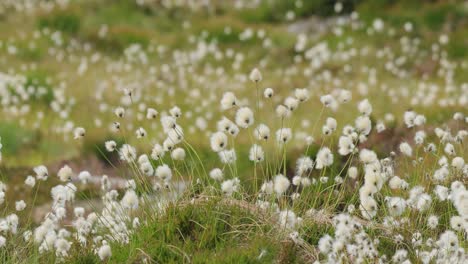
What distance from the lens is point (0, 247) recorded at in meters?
5.78

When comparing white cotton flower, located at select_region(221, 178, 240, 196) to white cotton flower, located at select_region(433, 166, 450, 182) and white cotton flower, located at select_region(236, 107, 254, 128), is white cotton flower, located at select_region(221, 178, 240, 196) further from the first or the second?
white cotton flower, located at select_region(433, 166, 450, 182)

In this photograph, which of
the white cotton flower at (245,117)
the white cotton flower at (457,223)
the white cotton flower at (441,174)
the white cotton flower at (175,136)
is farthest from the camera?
the white cotton flower at (441,174)

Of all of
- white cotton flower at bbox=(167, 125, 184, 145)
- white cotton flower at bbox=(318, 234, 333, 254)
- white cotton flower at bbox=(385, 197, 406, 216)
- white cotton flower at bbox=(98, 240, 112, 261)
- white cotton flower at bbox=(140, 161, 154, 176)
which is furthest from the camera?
white cotton flower at bbox=(167, 125, 184, 145)

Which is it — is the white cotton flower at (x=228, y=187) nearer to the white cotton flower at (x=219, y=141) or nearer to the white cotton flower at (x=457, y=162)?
the white cotton flower at (x=219, y=141)

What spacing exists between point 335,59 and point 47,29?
6.26 meters

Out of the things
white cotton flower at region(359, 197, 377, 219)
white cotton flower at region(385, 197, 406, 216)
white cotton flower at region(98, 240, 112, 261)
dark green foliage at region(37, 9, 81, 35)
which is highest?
white cotton flower at region(98, 240, 112, 261)

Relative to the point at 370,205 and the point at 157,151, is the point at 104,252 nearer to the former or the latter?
the point at 157,151

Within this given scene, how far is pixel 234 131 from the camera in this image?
5.97 m

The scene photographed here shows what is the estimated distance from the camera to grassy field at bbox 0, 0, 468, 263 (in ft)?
18.0

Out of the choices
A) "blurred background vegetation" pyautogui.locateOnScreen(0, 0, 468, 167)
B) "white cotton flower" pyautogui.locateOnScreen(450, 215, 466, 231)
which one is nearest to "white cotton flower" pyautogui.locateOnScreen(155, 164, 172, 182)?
"white cotton flower" pyautogui.locateOnScreen(450, 215, 466, 231)

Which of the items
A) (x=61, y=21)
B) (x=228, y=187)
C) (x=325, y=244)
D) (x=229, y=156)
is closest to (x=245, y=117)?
(x=229, y=156)

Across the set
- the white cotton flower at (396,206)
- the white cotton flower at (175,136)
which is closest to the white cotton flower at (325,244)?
the white cotton flower at (396,206)

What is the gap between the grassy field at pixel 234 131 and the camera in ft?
18.0

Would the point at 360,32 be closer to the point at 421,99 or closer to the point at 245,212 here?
the point at 421,99
